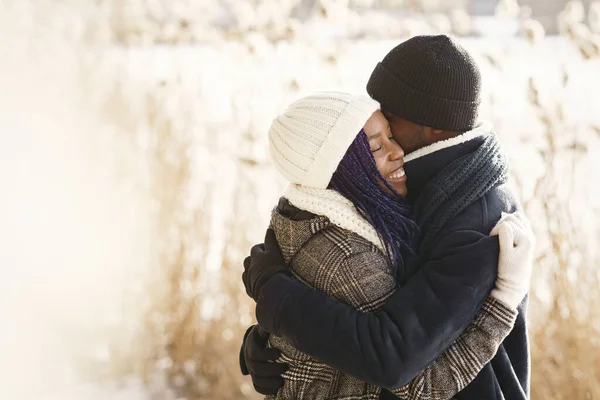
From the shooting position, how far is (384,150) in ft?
4.81

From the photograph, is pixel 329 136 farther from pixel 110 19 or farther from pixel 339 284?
pixel 110 19

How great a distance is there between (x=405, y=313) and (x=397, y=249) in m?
0.15

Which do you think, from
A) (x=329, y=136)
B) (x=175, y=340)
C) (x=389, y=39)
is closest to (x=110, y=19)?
(x=389, y=39)

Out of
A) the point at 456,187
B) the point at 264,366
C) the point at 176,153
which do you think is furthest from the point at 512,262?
the point at 176,153

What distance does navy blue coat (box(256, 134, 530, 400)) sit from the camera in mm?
1324

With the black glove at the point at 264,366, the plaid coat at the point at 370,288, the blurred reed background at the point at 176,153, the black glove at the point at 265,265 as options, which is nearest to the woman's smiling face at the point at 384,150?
the plaid coat at the point at 370,288

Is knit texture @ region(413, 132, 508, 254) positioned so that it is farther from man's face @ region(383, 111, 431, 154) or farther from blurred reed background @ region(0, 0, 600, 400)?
blurred reed background @ region(0, 0, 600, 400)

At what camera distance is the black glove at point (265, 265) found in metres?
1.48

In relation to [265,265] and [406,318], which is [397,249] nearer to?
[406,318]

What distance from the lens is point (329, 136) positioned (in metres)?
1.43

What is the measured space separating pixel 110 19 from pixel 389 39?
3.76ft

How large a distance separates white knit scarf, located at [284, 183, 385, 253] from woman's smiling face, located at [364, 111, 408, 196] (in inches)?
3.8

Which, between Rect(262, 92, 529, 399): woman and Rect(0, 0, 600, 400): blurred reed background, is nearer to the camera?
Rect(262, 92, 529, 399): woman

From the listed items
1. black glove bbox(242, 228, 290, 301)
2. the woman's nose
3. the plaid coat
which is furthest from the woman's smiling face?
black glove bbox(242, 228, 290, 301)
